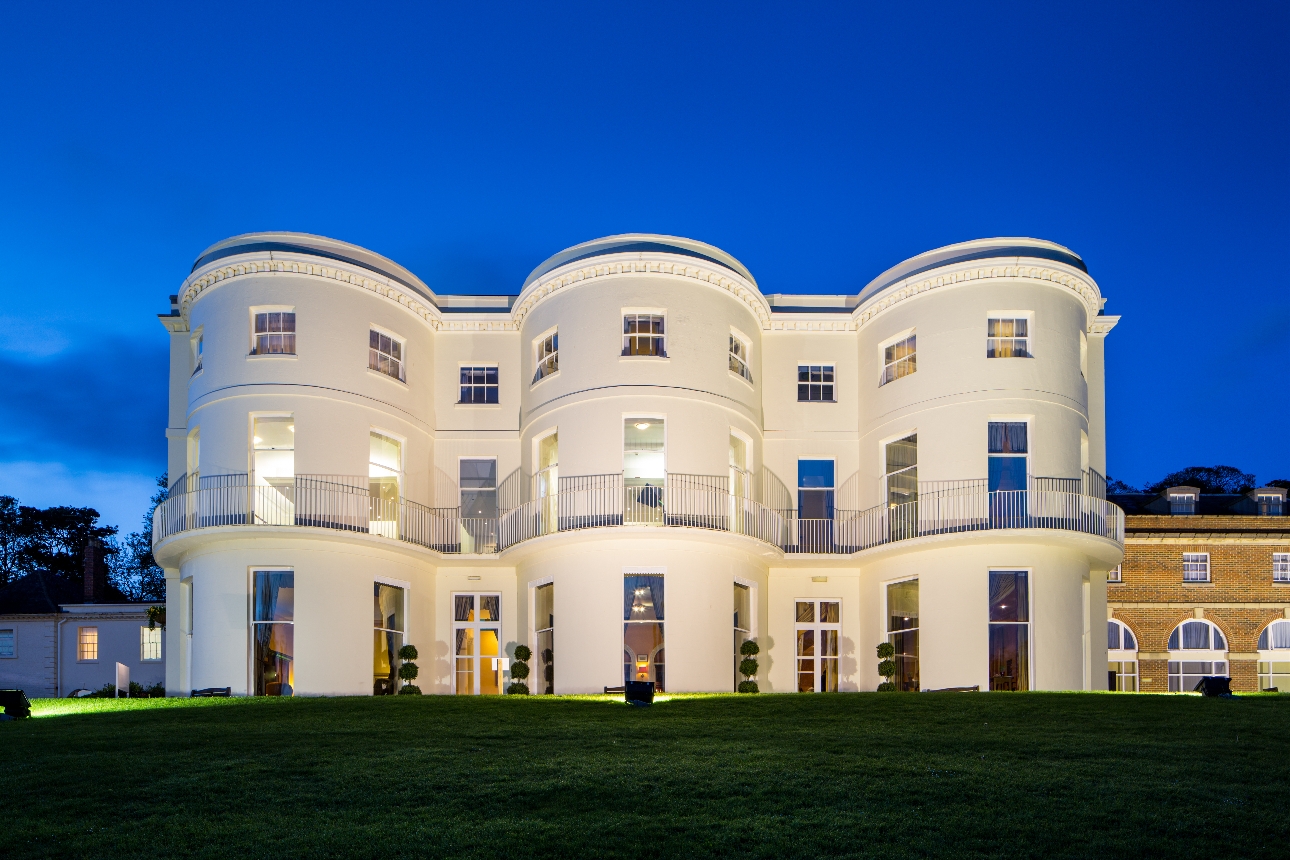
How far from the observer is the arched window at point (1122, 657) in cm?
3634

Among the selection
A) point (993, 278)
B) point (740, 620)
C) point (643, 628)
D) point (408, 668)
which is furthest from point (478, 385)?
point (993, 278)

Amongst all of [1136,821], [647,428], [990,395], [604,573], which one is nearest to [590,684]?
[604,573]

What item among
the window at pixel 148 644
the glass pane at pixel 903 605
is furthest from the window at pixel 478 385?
the window at pixel 148 644

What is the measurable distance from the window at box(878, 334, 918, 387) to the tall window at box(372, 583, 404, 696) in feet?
38.4

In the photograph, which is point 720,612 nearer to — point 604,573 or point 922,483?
point 604,573

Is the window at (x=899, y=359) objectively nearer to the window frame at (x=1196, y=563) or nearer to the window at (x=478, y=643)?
the window at (x=478, y=643)

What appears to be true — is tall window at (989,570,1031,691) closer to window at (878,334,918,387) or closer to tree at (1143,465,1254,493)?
window at (878,334,918,387)

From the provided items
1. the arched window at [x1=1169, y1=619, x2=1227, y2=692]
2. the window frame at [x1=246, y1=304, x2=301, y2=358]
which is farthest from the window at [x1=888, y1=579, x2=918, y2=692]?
the arched window at [x1=1169, y1=619, x2=1227, y2=692]

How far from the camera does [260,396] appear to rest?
23.6 m

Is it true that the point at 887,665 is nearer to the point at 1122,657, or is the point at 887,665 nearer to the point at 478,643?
the point at 478,643

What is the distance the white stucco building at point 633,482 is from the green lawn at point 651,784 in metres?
6.21

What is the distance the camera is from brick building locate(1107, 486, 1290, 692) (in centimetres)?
3641

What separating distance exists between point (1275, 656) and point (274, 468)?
101 ft

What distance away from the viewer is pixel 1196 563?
3700 cm
